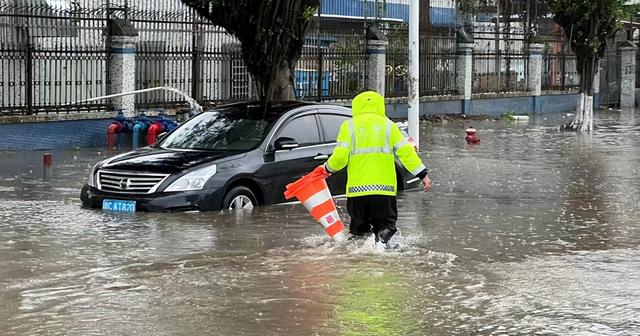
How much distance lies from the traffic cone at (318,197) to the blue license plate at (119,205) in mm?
2411

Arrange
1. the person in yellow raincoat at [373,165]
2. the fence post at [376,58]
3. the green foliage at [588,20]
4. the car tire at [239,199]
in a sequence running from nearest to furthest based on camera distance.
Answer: the person in yellow raincoat at [373,165] → the car tire at [239,199] → the green foliage at [588,20] → the fence post at [376,58]

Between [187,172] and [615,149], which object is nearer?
[187,172]

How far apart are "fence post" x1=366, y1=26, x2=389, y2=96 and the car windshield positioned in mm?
16258

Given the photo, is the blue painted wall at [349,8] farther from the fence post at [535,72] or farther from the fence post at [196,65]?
the fence post at [196,65]

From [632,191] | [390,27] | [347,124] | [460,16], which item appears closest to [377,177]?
[347,124]

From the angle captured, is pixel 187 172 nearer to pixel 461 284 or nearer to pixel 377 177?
pixel 377 177

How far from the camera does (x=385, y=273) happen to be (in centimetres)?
910

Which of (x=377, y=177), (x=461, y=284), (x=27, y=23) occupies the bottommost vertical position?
(x=461, y=284)

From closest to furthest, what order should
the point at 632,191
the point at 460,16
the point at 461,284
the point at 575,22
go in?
1. the point at 461,284
2. the point at 632,191
3. the point at 575,22
4. the point at 460,16

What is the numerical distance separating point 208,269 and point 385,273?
5.02 ft

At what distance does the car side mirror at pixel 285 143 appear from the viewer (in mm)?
12818

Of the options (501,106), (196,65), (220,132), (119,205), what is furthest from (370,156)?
(501,106)

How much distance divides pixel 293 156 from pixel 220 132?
3.21 ft

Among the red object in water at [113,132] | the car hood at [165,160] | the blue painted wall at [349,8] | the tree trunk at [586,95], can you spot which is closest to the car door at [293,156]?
the car hood at [165,160]
